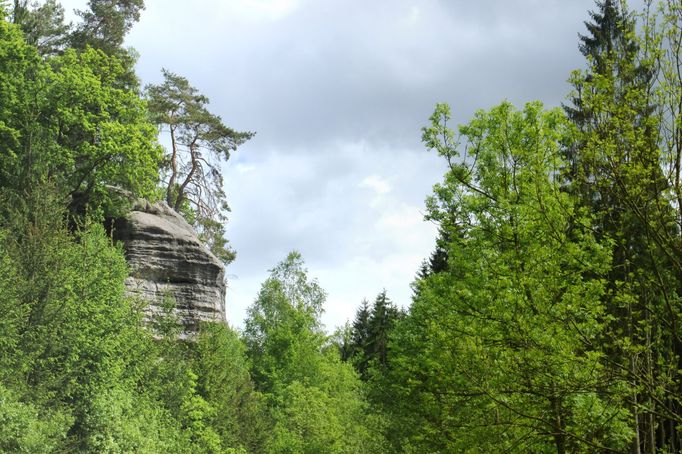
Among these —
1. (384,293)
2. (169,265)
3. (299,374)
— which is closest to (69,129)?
(169,265)

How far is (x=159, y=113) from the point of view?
150 ft

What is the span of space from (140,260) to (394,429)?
16664 mm

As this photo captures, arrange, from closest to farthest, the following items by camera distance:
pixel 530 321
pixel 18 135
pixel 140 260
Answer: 1. pixel 530 321
2. pixel 18 135
3. pixel 140 260

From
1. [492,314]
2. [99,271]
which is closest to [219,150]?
[99,271]

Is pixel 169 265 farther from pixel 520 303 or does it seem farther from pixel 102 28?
pixel 520 303

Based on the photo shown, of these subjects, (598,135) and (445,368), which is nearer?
(598,135)

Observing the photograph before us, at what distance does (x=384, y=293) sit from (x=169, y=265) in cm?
2209

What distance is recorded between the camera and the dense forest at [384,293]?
28.1 ft

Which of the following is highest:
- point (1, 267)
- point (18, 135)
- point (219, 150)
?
point (219, 150)

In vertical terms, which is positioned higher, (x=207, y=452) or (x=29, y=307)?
(x=29, y=307)

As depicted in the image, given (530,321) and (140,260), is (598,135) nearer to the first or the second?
(530,321)

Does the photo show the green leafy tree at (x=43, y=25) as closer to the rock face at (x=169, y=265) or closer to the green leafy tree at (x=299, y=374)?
the rock face at (x=169, y=265)

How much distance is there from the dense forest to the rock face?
133 centimetres

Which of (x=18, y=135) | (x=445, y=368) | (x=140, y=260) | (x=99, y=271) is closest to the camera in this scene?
(x=445, y=368)
